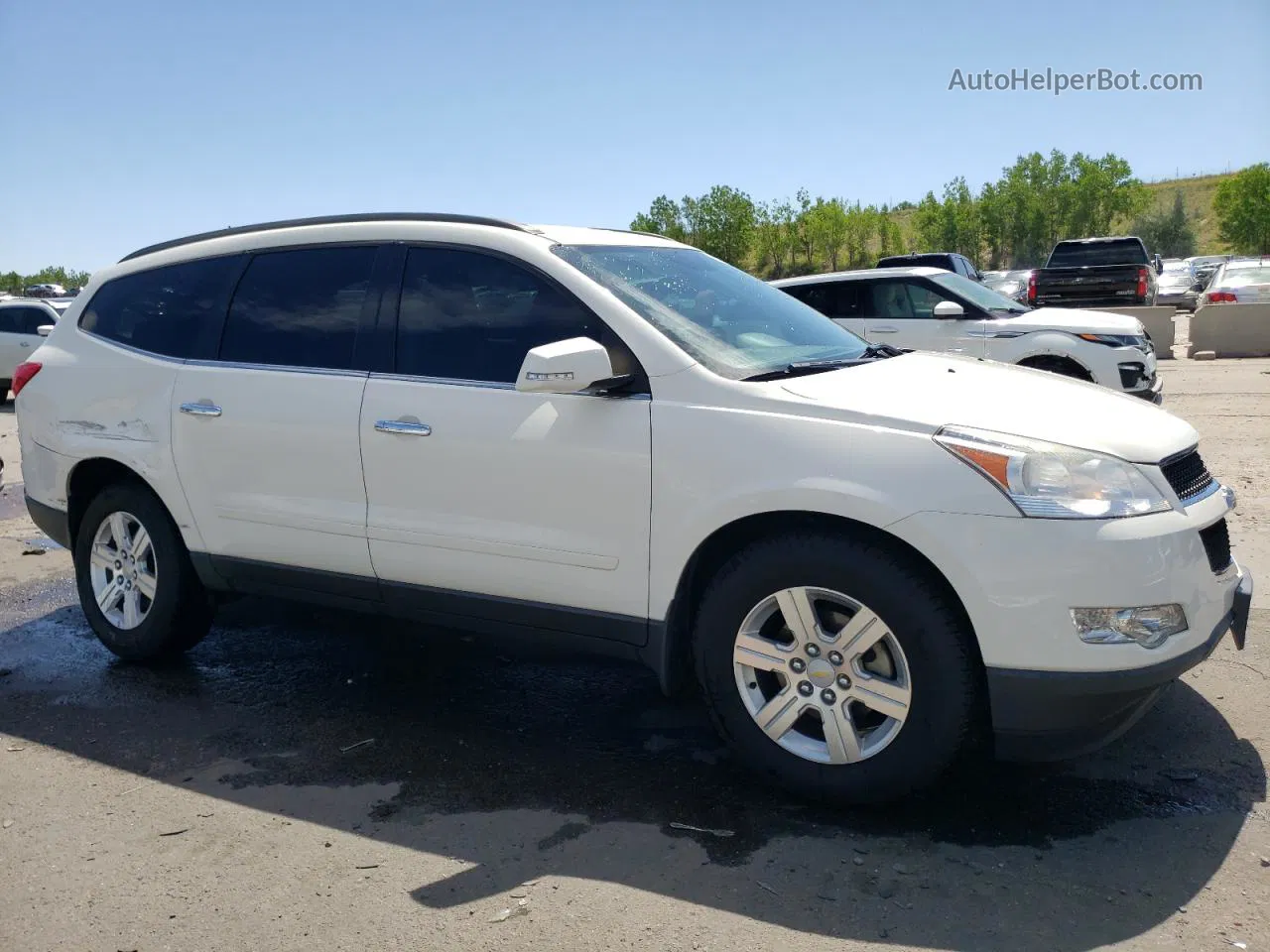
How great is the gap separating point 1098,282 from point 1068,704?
729 inches

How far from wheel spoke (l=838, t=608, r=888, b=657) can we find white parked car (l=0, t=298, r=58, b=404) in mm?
18807

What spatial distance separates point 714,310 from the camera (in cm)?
416

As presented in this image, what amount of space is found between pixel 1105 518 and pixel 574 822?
1.85 metres

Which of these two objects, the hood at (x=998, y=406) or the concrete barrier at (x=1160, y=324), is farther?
the concrete barrier at (x=1160, y=324)

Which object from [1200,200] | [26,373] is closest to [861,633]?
[26,373]

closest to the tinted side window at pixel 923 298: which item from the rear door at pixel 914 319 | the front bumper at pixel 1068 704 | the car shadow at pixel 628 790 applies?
the rear door at pixel 914 319

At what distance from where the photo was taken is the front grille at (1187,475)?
3320 mm

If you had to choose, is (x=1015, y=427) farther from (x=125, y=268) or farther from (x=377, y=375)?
(x=125, y=268)

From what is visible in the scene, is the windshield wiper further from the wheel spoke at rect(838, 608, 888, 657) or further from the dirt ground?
the dirt ground

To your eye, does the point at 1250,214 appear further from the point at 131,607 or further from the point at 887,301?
the point at 131,607

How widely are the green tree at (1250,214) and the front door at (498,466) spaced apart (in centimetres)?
7424

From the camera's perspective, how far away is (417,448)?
4055mm

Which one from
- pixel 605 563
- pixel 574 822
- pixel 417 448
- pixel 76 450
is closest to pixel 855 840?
pixel 574 822

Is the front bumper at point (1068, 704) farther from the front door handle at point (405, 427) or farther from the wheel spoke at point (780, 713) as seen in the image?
the front door handle at point (405, 427)
